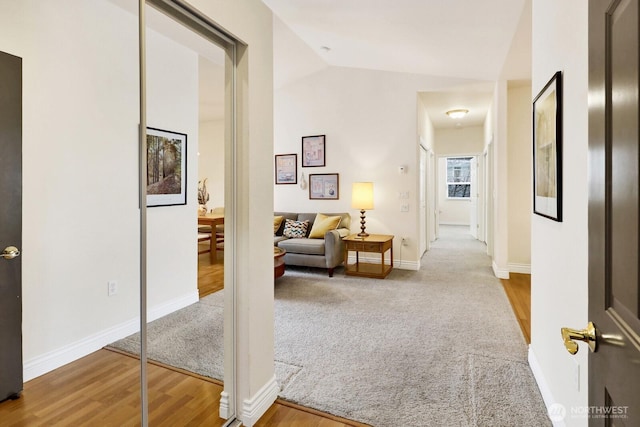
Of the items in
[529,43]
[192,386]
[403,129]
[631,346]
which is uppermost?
[529,43]

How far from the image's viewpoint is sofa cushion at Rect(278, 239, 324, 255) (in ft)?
16.1

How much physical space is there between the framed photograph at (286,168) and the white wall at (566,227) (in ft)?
13.8

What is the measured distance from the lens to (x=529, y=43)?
3.32 m

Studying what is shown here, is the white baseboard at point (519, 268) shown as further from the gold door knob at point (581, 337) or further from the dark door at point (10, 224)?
the dark door at point (10, 224)

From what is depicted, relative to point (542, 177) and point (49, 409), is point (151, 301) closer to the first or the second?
point (49, 409)

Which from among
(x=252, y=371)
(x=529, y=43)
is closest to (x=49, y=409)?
(x=252, y=371)

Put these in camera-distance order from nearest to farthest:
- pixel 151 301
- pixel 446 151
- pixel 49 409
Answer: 1. pixel 49 409
2. pixel 151 301
3. pixel 446 151

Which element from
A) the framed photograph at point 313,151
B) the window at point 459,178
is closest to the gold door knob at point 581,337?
the framed photograph at point 313,151

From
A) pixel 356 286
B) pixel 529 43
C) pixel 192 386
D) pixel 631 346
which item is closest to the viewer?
pixel 631 346

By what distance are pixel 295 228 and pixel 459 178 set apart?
25.0 feet

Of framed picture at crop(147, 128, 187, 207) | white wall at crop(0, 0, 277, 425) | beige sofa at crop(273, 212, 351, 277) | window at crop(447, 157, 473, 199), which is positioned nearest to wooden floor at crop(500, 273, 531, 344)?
beige sofa at crop(273, 212, 351, 277)

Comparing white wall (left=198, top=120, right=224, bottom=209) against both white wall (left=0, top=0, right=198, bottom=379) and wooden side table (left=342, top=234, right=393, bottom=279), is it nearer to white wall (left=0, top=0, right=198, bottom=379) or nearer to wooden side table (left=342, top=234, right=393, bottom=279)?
white wall (left=0, top=0, right=198, bottom=379)

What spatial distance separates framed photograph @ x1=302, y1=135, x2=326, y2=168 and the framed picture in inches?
162

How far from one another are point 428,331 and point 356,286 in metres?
1.50
